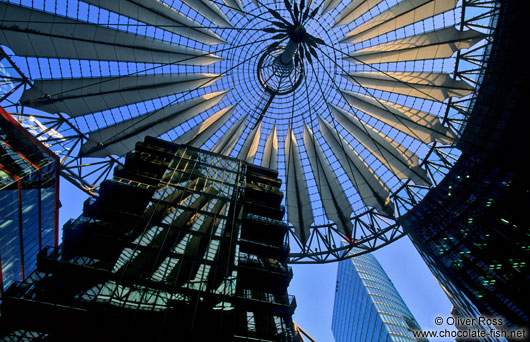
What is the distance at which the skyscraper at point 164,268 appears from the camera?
11141 millimetres

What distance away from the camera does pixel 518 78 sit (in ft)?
55.0

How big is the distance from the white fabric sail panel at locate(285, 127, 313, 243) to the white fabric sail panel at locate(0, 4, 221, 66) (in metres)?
11.9

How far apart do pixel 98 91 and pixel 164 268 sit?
14367 millimetres

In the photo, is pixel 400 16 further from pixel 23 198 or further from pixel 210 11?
pixel 23 198

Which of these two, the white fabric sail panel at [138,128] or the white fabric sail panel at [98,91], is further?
the white fabric sail panel at [138,128]

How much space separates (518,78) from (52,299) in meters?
27.6

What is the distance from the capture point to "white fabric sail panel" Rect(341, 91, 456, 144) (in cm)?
→ 2039

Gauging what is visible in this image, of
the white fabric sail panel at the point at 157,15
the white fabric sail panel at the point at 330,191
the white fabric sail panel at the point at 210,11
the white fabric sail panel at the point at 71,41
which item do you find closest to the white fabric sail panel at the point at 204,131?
the white fabric sail panel at the point at 71,41

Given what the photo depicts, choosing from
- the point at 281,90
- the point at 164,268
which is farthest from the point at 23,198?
the point at 281,90

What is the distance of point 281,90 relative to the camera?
28438 millimetres

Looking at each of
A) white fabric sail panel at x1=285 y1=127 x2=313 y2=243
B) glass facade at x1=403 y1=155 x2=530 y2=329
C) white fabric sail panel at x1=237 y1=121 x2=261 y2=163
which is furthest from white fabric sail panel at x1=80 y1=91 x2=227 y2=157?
glass facade at x1=403 y1=155 x2=530 y2=329

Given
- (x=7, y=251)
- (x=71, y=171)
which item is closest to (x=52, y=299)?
(x=7, y=251)

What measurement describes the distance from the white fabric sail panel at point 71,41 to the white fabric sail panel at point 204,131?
20.2 ft

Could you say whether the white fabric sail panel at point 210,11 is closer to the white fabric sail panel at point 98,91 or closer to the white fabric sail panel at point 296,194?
the white fabric sail panel at point 98,91
